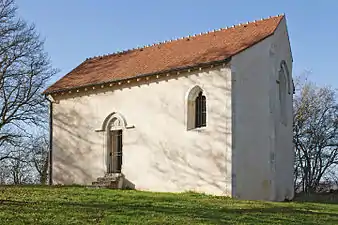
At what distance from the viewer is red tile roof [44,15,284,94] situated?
81.2 feet

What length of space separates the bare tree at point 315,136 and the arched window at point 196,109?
2121cm

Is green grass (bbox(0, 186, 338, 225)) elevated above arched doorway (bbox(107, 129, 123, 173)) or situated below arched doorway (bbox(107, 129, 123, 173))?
below

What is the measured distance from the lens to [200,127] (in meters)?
24.3

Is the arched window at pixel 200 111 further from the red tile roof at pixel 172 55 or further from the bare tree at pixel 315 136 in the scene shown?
the bare tree at pixel 315 136

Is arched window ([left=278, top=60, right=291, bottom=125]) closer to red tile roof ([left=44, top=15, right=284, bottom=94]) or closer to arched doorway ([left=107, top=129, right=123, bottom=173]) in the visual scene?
red tile roof ([left=44, top=15, right=284, bottom=94])

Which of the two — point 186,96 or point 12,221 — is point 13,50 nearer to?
point 186,96

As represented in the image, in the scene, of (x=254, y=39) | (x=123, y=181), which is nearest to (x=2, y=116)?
(x=123, y=181)

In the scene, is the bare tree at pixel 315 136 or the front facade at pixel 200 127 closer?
the front facade at pixel 200 127

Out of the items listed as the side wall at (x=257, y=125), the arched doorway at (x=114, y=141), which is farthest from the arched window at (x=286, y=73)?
the arched doorway at (x=114, y=141)

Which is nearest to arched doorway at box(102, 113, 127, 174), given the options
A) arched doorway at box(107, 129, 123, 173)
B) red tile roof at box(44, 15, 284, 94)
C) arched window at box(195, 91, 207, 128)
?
arched doorway at box(107, 129, 123, 173)

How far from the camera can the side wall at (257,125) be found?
2341cm

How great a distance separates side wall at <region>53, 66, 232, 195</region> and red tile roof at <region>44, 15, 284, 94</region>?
66 cm

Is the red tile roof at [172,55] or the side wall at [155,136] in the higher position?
the red tile roof at [172,55]

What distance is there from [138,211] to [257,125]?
10038 mm
